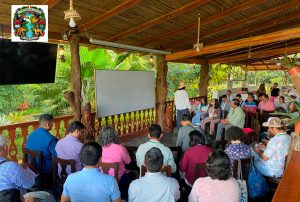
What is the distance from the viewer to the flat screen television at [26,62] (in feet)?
13.1

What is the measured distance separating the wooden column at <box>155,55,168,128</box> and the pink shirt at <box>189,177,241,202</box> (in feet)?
17.6

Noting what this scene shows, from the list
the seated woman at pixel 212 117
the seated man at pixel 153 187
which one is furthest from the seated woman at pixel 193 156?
the seated woman at pixel 212 117

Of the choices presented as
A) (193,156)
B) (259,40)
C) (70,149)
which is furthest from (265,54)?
(70,149)

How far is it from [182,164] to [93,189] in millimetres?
1250

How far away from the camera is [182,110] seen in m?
→ 6.71

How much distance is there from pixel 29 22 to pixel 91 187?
7.57 feet

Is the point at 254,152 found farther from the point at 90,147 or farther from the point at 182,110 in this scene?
the point at 182,110

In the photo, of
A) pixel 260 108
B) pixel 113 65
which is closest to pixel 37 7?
pixel 113 65

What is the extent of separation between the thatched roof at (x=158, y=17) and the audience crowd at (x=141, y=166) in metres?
1.63

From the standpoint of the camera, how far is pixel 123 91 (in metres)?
6.05

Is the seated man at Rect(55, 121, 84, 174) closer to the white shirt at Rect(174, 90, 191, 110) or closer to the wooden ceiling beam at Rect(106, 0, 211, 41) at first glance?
the wooden ceiling beam at Rect(106, 0, 211, 41)

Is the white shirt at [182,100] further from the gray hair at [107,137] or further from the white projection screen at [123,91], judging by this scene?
the gray hair at [107,137]

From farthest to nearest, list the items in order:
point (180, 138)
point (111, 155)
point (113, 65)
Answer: point (113, 65) < point (180, 138) < point (111, 155)

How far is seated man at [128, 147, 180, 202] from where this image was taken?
74.7 inches
